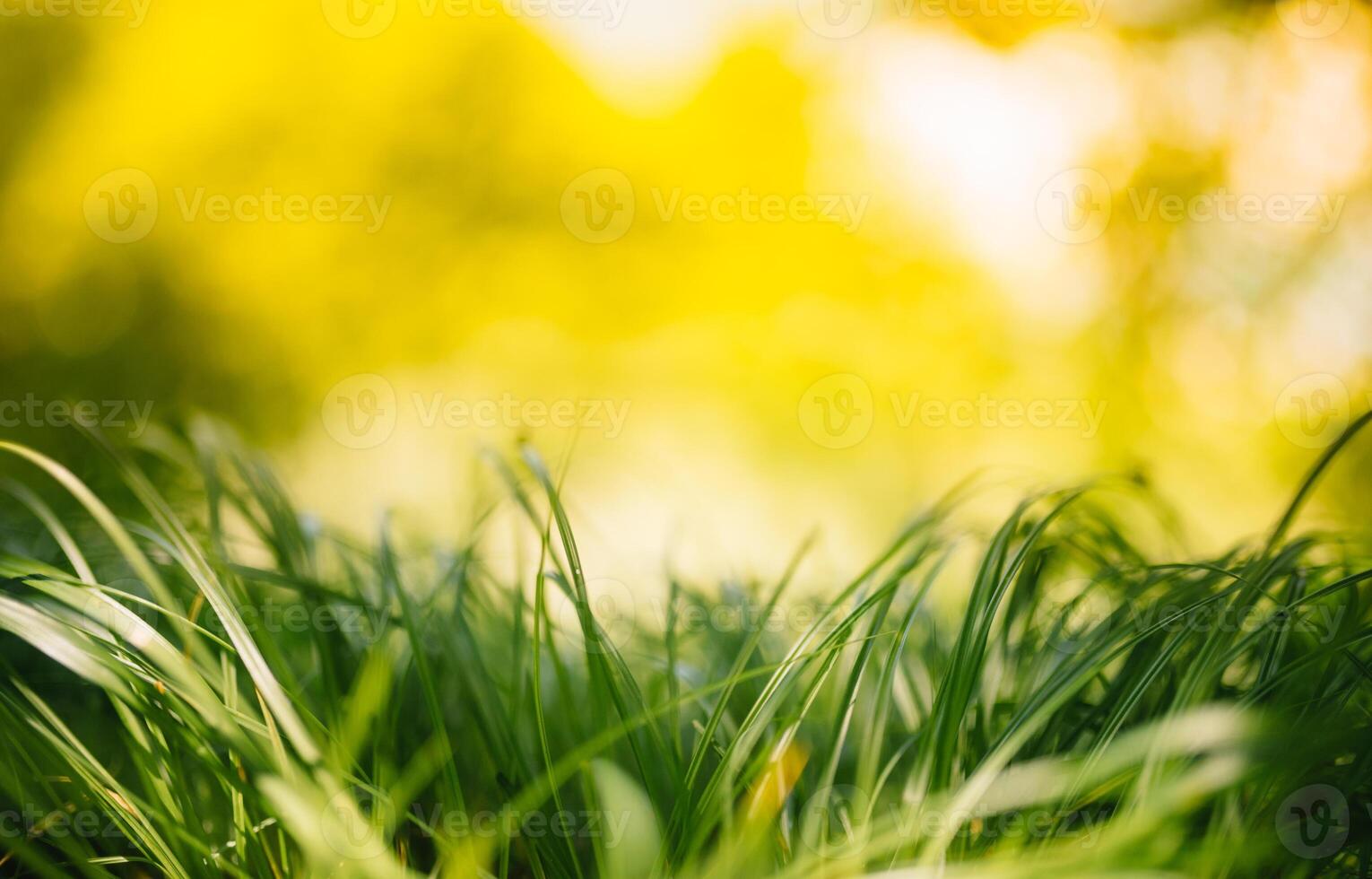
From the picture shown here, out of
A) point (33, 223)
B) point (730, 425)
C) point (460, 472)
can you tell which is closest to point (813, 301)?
point (730, 425)

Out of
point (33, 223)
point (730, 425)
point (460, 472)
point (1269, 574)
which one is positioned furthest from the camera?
point (730, 425)

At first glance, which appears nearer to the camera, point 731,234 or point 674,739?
point 674,739

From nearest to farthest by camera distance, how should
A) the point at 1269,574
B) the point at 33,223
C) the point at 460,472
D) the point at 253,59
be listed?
the point at 1269,574, the point at 460,472, the point at 33,223, the point at 253,59

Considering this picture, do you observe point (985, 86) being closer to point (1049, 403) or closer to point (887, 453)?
point (1049, 403)

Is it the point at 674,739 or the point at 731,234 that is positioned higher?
the point at 731,234

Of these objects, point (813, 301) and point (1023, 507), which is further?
point (813, 301)
